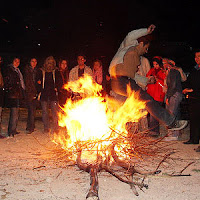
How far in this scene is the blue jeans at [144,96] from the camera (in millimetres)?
5105

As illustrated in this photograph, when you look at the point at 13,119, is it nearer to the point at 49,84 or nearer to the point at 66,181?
the point at 49,84

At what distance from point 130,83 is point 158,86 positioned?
244cm

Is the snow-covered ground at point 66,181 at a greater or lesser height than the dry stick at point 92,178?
lesser

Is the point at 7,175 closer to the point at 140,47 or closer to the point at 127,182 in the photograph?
the point at 127,182

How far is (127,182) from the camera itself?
3.54 metres

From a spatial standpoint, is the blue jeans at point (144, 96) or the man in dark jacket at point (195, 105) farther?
the man in dark jacket at point (195, 105)

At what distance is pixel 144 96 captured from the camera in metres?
5.13

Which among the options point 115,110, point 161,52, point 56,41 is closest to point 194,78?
point 115,110

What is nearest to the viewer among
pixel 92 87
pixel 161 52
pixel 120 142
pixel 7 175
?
pixel 7 175

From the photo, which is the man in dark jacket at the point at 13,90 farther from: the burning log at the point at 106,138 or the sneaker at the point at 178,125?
the sneaker at the point at 178,125

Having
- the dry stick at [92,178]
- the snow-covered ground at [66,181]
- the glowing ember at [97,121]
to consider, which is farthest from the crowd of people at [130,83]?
the dry stick at [92,178]

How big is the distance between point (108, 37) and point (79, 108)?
15.9 meters

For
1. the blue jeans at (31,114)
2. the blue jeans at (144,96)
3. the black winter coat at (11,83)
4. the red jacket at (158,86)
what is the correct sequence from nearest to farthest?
the blue jeans at (144,96)
the black winter coat at (11,83)
the red jacket at (158,86)
the blue jeans at (31,114)

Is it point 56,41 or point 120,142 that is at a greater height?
point 56,41
